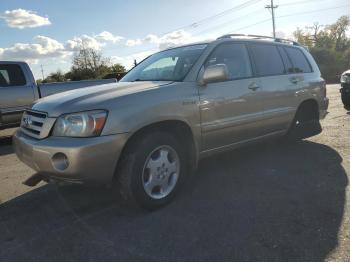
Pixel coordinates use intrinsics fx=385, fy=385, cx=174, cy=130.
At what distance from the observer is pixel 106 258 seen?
3.00 meters

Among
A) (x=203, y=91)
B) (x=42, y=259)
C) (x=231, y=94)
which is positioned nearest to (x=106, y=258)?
(x=42, y=259)

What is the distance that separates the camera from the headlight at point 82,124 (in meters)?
3.42

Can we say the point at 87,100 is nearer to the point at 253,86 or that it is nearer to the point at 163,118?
the point at 163,118

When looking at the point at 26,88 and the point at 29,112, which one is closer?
the point at 29,112

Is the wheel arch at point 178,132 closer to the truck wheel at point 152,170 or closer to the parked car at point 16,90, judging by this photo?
the truck wheel at point 152,170

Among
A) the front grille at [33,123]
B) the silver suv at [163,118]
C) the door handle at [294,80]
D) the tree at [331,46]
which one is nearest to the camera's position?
the silver suv at [163,118]

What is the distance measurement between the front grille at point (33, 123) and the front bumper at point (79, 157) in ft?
0.56

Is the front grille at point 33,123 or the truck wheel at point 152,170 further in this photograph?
the front grille at point 33,123

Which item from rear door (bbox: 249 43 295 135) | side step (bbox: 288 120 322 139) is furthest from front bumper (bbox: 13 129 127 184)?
side step (bbox: 288 120 322 139)

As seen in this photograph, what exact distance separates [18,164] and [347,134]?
572 centimetres

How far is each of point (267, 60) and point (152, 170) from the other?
256 centimetres

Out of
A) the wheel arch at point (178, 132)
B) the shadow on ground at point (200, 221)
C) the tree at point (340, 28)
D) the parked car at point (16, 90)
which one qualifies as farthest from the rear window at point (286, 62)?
the tree at point (340, 28)

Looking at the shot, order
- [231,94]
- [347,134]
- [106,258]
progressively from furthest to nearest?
[347,134] → [231,94] → [106,258]

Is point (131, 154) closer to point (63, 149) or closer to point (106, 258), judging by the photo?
point (63, 149)
